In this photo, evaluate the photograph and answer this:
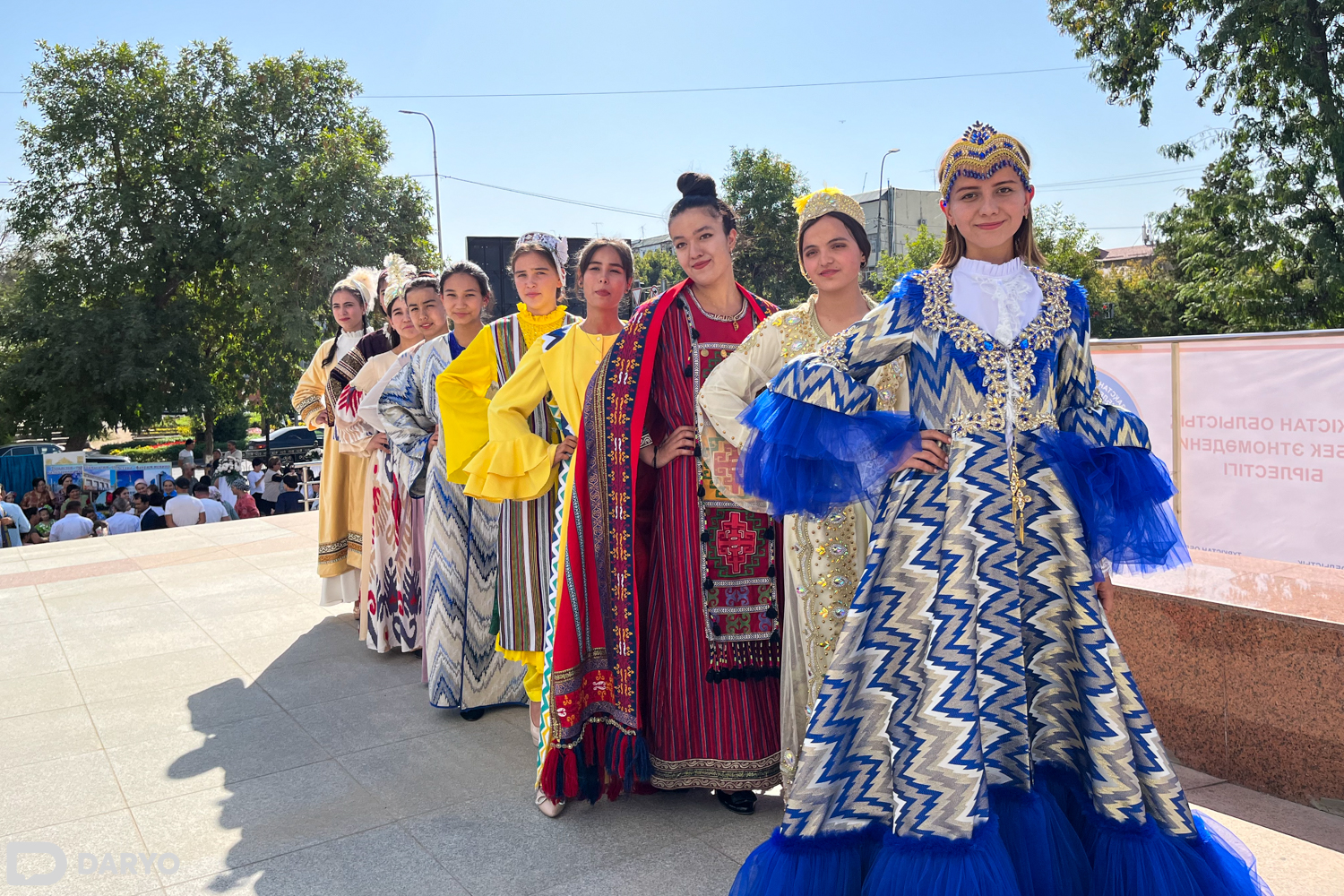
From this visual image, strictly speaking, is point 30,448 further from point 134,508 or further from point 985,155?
point 985,155

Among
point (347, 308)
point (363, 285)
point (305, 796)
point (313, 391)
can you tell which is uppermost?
point (363, 285)

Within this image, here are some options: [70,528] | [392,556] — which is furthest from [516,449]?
[70,528]

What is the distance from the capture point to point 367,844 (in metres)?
2.99

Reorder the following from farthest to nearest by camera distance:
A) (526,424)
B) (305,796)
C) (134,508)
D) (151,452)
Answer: (151,452) → (134,508) → (526,424) → (305,796)

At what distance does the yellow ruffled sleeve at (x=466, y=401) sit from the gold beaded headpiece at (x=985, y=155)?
222 cm

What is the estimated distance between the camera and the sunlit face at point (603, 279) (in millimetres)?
3570

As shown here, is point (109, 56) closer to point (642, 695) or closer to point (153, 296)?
point (153, 296)

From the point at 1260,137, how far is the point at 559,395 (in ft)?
53.0

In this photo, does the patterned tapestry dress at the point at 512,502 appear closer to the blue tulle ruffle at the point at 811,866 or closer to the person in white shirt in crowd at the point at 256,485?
the blue tulle ruffle at the point at 811,866

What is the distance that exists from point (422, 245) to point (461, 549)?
21.8 metres

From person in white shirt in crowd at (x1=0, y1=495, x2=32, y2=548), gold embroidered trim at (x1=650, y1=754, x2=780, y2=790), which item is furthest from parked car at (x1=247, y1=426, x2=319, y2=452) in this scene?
gold embroidered trim at (x1=650, y1=754, x2=780, y2=790)

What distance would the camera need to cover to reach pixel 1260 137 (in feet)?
51.1

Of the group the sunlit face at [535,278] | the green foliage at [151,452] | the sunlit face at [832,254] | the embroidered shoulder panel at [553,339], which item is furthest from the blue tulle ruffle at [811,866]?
the green foliage at [151,452]

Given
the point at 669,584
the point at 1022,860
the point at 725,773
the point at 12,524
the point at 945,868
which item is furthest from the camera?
the point at 12,524
